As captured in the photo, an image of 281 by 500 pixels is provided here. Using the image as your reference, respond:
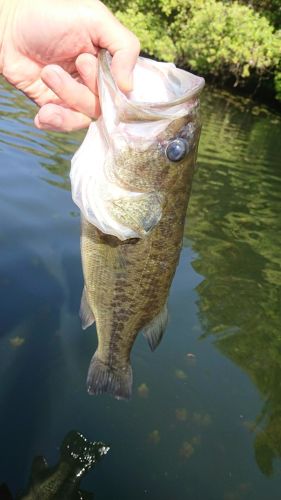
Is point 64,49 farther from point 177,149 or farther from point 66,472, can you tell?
point 66,472

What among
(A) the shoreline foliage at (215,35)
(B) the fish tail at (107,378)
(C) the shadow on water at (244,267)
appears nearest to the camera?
(B) the fish tail at (107,378)

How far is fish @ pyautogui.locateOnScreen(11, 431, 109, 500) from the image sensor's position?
2.99m

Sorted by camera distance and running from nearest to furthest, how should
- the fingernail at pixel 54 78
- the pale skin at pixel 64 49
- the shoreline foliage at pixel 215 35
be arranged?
the pale skin at pixel 64 49, the fingernail at pixel 54 78, the shoreline foliage at pixel 215 35

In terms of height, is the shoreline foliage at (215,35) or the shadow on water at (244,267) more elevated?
the shadow on water at (244,267)

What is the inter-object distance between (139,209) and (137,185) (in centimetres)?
12

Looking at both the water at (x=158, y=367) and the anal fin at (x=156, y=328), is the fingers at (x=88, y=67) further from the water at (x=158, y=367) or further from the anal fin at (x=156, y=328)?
the water at (x=158, y=367)

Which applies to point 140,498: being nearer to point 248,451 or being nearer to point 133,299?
point 248,451

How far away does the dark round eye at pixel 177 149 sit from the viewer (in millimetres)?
2182

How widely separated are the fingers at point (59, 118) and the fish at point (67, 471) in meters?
2.22

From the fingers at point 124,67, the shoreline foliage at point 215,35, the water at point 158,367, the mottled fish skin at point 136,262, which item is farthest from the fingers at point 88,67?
the shoreline foliage at point 215,35

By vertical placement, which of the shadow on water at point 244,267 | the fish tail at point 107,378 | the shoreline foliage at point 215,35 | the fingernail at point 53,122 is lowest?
the shoreline foliage at point 215,35

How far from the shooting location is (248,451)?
12.1 feet

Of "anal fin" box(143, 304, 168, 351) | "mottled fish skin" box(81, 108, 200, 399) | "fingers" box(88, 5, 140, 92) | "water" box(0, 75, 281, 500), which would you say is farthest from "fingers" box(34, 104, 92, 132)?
"water" box(0, 75, 281, 500)

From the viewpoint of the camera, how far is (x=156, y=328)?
103 inches
